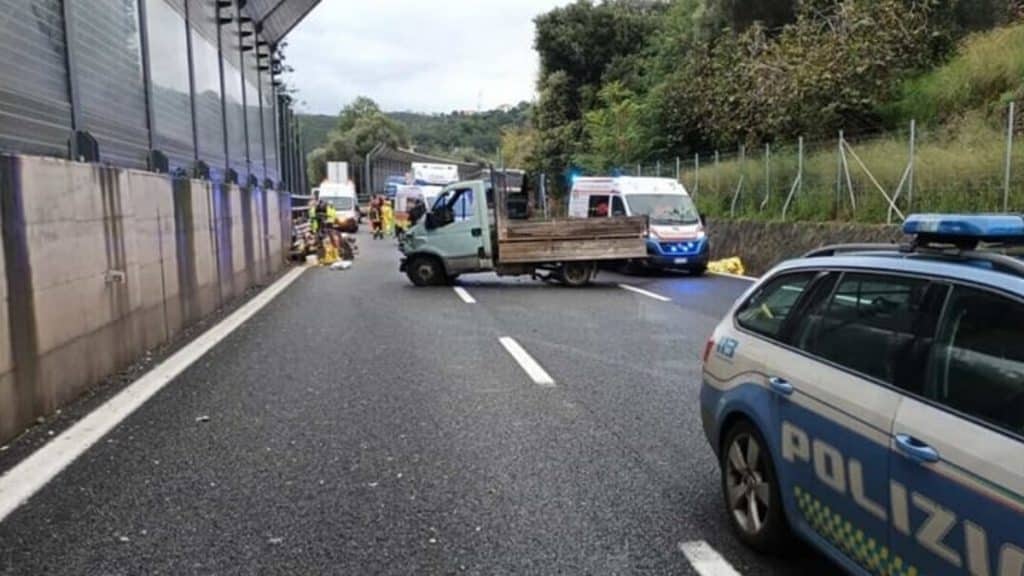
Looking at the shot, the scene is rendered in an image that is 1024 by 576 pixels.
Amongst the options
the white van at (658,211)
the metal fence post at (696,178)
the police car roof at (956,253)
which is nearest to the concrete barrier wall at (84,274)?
the police car roof at (956,253)

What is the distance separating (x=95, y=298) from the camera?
7422 millimetres

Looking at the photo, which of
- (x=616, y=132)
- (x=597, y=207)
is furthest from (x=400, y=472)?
(x=616, y=132)

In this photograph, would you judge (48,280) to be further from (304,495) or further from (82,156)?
(304,495)

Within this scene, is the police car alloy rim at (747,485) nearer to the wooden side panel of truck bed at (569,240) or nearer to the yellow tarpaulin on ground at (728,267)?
the wooden side panel of truck bed at (569,240)

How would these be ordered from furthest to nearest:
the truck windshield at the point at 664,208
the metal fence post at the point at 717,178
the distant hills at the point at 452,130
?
the distant hills at the point at 452,130 → the metal fence post at the point at 717,178 → the truck windshield at the point at 664,208

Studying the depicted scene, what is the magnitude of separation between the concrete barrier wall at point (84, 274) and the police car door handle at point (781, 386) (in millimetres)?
4881

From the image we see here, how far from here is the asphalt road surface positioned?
3.94 meters

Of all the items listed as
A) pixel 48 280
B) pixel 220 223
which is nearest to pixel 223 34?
pixel 220 223

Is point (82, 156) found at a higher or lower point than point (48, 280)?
higher

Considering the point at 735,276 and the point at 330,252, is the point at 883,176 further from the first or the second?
the point at 330,252

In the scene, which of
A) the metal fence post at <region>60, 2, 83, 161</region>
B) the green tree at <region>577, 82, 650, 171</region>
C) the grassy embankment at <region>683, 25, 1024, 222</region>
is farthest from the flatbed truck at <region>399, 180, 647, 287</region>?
the green tree at <region>577, 82, 650, 171</region>

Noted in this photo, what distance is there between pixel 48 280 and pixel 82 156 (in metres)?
1.89

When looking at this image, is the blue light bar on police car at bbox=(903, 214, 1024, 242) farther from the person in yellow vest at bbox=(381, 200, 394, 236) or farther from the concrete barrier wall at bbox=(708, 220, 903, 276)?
the person in yellow vest at bbox=(381, 200, 394, 236)

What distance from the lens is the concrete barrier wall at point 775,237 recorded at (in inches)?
666
